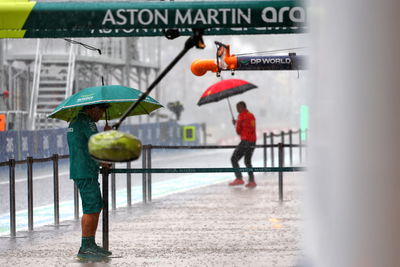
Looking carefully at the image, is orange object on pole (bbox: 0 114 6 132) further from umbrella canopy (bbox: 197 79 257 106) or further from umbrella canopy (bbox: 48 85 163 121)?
umbrella canopy (bbox: 48 85 163 121)

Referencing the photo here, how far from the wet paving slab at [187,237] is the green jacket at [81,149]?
79 cm

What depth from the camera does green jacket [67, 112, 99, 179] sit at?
7914mm

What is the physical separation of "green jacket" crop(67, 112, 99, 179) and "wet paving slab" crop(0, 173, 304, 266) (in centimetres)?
79

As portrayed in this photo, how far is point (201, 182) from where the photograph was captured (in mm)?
19844

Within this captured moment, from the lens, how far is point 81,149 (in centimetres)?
801

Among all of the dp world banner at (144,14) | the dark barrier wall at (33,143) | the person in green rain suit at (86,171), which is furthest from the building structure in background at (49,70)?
the dp world banner at (144,14)

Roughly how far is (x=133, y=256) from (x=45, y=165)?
1940 centimetres

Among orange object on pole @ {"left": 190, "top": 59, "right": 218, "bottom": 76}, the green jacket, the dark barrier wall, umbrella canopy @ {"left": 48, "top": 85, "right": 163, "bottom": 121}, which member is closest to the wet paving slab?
the green jacket

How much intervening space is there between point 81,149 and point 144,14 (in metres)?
4.11

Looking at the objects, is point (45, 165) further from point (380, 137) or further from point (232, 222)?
point (380, 137)

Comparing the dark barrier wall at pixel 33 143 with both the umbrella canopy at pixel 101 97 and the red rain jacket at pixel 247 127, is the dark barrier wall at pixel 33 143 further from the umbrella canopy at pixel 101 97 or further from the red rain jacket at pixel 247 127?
the umbrella canopy at pixel 101 97

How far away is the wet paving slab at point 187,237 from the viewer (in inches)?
320

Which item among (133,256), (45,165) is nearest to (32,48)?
(45,165)

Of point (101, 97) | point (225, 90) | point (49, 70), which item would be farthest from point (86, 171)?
point (49, 70)
